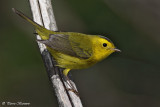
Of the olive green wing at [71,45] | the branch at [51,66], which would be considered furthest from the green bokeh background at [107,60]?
the branch at [51,66]

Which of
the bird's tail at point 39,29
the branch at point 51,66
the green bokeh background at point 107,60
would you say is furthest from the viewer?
the green bokeh background at point 107,60

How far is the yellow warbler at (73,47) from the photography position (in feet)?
18.4

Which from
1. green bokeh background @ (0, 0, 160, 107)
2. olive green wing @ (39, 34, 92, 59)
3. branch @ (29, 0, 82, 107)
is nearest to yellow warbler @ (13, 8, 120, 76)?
olive green wing @ (39, 34, 92, 59)

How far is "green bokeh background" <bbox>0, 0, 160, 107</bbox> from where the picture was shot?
24.9 ft

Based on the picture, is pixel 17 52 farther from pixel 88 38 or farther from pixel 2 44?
pixel 88 38

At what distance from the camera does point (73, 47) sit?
5945mm

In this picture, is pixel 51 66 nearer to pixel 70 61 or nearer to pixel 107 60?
pixel 70 61

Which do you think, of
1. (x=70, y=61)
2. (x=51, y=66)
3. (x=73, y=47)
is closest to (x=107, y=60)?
(x=73, y=47)

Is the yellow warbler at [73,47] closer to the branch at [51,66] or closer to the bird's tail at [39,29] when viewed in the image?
the bird's tail at [39,29]

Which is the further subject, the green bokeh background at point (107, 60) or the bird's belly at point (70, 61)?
the green bokeh background at point (107, 60)

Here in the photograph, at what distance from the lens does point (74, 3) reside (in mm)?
8031

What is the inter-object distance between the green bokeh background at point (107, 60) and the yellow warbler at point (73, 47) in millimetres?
1798

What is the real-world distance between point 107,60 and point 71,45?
241 centimetres

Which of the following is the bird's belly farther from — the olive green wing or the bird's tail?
the bird's tail
